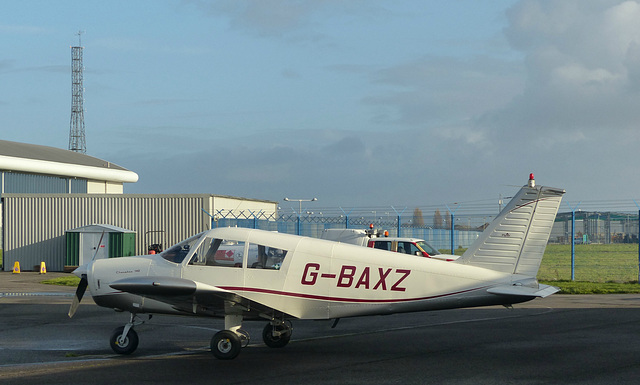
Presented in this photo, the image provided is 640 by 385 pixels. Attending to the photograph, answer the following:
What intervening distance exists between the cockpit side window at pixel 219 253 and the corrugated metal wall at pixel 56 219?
25.1 meters

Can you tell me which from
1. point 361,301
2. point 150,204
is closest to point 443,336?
point 361,301

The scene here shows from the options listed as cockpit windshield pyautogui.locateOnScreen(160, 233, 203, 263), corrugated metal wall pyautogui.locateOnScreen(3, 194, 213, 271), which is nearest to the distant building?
corrugated metal wall pyautogui.locateOnScreen(3, 194, 213, 271)

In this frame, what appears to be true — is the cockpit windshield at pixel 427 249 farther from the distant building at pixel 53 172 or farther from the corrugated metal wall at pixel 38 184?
the corrugated metal wall at pixel 38 184

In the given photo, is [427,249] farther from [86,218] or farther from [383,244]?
[86,218]

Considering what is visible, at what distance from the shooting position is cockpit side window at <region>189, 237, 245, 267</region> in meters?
12.0

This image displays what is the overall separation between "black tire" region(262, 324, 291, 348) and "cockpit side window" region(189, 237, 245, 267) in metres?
1.63

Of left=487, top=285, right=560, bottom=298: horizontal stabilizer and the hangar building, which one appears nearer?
left=487, top=285, right=560, bottom=298: horizontal stabilizer

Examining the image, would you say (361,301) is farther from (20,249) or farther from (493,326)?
(20,249)

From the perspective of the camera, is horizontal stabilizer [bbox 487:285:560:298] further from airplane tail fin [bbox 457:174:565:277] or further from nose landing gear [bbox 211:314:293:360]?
nose landing gear [bbox 211:314:293:360]

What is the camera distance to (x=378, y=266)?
11.9m

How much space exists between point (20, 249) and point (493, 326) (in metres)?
29.8

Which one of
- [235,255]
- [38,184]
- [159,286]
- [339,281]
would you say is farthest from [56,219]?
[339,281]

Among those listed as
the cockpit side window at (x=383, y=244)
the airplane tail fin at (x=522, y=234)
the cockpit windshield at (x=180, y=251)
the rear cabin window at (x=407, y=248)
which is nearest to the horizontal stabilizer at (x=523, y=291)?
the airplane tail fin at (x=522, y=234)

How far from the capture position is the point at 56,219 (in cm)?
3784
